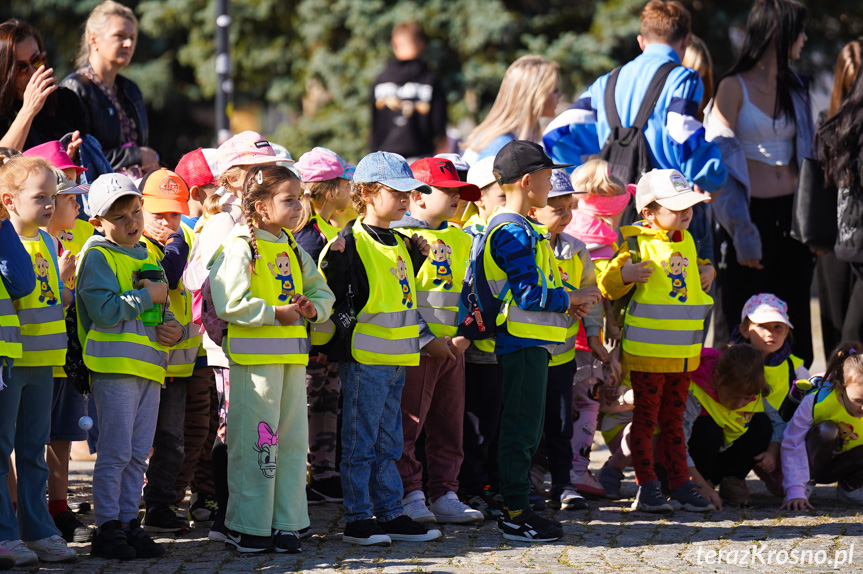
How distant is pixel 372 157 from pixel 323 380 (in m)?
1.42

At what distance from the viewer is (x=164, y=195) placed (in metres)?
5.69

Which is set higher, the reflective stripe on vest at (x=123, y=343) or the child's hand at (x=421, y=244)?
Answer: the child's hand at (x=421, y=244)

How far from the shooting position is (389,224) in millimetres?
5797

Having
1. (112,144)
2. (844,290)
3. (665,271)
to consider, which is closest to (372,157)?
(665,271)

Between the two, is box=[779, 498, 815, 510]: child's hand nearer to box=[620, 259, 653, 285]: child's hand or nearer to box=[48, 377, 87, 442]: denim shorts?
box=[620, 259, 653, 285]: child's hand

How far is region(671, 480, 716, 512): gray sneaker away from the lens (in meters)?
6.43

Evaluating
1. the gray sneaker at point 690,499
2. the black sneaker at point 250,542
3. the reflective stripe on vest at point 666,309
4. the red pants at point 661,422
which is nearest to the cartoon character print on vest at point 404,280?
the black sneaker at point 250,542

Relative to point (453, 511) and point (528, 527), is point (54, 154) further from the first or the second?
point (528, 527)

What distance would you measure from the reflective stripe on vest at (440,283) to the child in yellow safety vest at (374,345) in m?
0.34

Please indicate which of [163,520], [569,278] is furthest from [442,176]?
[163,520]

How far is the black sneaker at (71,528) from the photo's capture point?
5.52m

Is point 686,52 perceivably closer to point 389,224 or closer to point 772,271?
point 772,271

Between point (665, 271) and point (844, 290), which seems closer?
point (665, 271)

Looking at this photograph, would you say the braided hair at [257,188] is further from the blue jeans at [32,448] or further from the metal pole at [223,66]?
the metal pole at [223,66]
